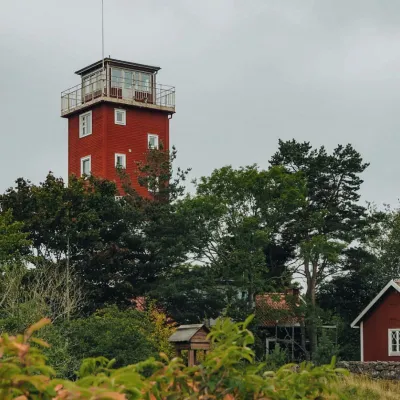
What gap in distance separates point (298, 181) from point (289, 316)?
24.2ft

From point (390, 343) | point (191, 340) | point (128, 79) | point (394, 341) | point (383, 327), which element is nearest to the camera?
point (191, 340)

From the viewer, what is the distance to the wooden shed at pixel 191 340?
28453 mm

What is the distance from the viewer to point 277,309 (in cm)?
5188

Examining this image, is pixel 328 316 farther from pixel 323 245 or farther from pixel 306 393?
pixel 306 393

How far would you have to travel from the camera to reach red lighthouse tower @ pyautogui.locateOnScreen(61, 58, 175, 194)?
62562mm

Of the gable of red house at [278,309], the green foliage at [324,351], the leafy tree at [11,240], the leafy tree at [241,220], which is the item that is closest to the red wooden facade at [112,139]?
the leafy tree at [241,220]

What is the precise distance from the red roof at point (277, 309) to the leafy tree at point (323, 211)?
3.63ft

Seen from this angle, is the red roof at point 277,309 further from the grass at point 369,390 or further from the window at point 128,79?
the grass at point 369,390

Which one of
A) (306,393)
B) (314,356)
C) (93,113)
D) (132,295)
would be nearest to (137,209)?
(132,295)

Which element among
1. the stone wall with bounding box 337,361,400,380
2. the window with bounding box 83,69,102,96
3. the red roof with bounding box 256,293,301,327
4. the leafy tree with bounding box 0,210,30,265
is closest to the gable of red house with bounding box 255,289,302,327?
the red roof with bounding box 256,293,301,327

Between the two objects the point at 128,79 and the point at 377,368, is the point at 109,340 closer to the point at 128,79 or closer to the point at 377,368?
the point at 377,368

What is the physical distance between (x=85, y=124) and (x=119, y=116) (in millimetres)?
2442

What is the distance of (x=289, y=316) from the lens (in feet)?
175

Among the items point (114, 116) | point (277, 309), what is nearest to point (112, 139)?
point (114, 116)
